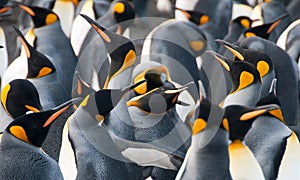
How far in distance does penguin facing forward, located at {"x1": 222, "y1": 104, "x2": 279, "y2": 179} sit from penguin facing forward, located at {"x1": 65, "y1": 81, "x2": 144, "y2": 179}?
0.46 meters

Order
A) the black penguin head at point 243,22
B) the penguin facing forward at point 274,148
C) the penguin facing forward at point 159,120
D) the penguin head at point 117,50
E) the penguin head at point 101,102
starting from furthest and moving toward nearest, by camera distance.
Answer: the black penguin head at point 243,22 → the penguin head at point 117,50 → the penguin facing forward at point 159,120 → the penguin facing forward at point 274,148 → the penguin head at point 101,102

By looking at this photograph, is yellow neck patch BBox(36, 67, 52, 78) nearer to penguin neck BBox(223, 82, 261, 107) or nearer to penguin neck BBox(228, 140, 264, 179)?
penguin neck BBox(223, 82, 261, 107)

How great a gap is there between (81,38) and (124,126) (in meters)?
2.40

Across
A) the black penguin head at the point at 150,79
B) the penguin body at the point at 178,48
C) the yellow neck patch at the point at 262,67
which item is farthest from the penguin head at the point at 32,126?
the penguin body at the point at 178,48

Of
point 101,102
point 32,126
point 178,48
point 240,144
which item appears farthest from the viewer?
point 178,48

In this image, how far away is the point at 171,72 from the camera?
513 centimetres

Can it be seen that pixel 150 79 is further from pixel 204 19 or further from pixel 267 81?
pixel 204 19

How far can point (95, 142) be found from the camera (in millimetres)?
3457

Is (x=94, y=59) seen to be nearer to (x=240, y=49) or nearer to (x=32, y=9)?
(x=32, y=9)

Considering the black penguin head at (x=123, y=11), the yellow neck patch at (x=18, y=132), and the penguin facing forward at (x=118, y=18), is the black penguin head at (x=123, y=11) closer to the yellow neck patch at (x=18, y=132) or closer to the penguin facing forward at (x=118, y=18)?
the penguin facing forward at (x=118, y=18)

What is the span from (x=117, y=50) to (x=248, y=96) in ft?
2.87

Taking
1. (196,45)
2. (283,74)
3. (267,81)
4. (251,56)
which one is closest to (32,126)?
(251,56)

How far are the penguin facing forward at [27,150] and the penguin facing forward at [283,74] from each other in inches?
74.4

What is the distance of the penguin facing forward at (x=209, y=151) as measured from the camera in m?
3.21
